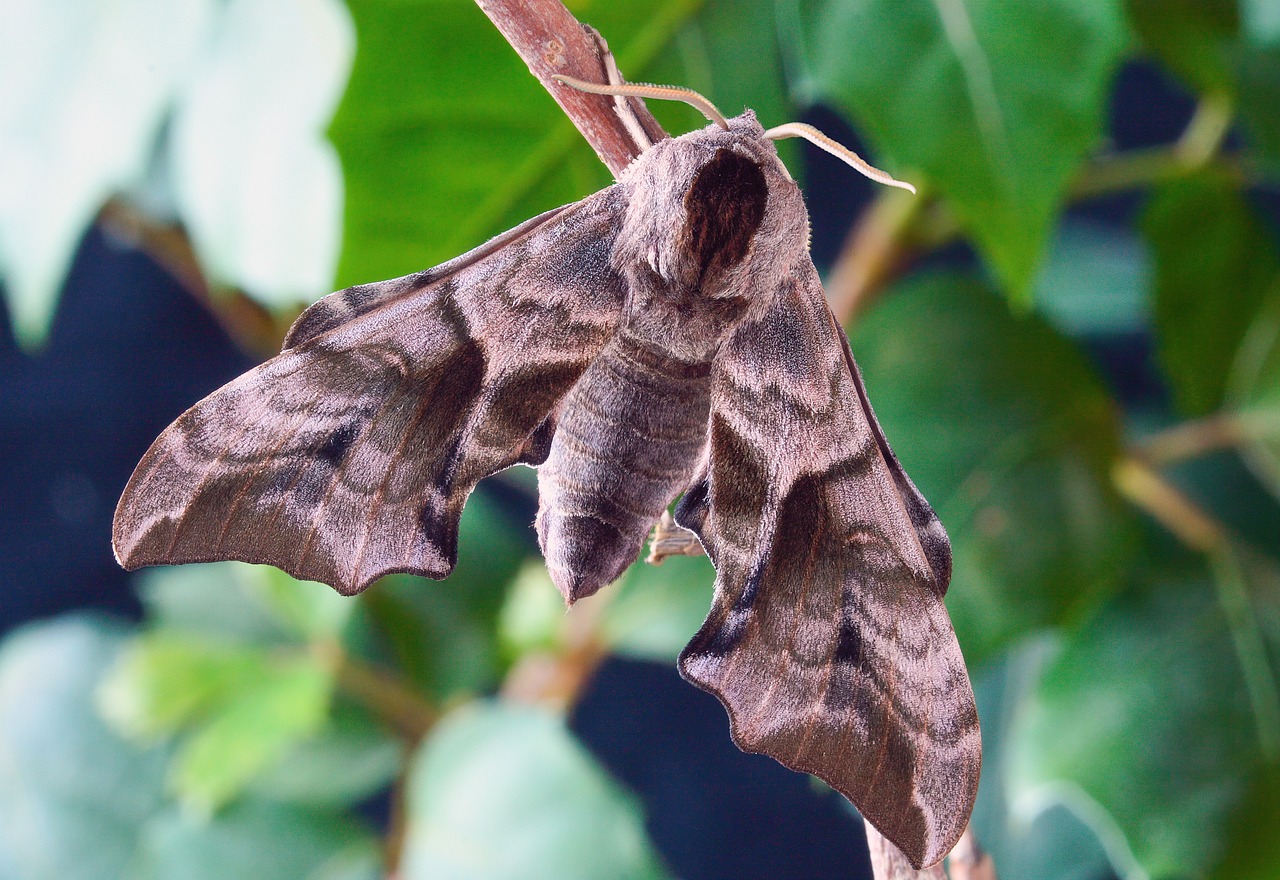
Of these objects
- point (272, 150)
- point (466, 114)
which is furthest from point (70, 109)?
point (466, 114)

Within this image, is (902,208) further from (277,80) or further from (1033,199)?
(277,80)

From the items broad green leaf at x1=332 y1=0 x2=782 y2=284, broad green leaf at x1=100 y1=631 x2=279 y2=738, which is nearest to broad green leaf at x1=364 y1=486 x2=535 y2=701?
broad green leaf at x1=100 y1=631 x2=279 y2=738

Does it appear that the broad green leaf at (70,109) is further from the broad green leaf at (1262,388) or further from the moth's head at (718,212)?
the broad green leaf at (1262,388)

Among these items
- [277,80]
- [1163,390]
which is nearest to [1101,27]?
[277,80]

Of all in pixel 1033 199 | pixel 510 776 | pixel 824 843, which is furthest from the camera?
pixel 824 843

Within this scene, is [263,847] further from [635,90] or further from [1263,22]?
[1263,22]
